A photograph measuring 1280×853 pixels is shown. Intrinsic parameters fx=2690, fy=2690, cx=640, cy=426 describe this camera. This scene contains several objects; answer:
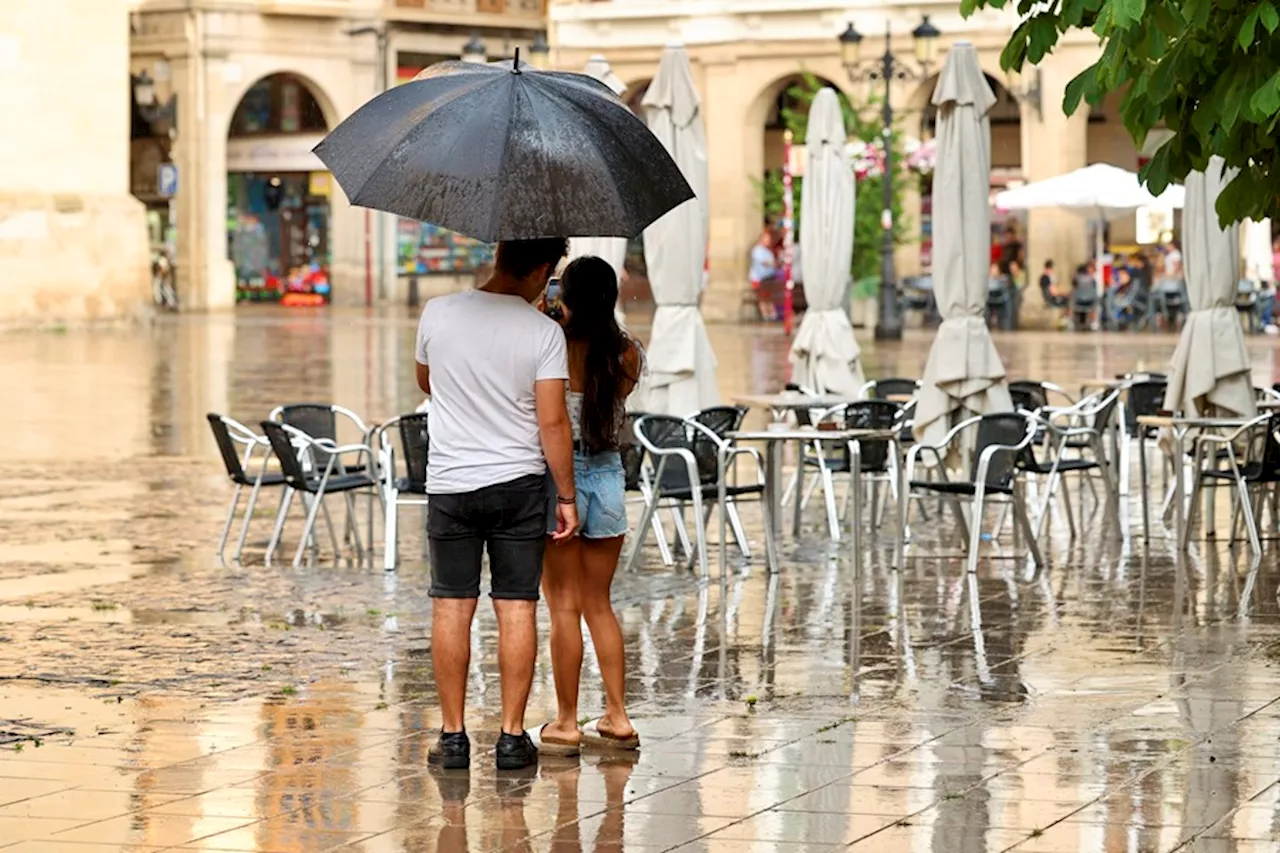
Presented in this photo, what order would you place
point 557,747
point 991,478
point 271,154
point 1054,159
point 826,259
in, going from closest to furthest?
point 557,747
point 991,478
point 826,259
point 1054,159
point 271,154

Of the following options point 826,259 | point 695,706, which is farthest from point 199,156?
point 695,706

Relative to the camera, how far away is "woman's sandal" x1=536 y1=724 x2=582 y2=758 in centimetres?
813

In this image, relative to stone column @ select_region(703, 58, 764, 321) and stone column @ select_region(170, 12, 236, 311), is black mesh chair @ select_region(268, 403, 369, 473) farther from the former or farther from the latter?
stone column @ select_region(170, 12, 236, 311)

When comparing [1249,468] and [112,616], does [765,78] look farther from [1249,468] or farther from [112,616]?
[112,616]

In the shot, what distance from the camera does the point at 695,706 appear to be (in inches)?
358

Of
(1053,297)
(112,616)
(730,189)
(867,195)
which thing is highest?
(730,189)

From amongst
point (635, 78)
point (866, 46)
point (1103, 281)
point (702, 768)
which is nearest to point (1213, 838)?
point (702, 768)

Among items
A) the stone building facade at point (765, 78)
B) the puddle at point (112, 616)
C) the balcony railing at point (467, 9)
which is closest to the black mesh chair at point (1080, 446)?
the puddle at point (112, 616)

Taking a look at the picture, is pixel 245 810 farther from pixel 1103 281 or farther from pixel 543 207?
pixel 1103 281

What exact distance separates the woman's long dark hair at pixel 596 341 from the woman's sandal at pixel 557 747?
0.89m

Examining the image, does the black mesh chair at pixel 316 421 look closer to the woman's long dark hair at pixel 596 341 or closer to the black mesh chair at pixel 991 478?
the black mesh chair at pixel 991 478

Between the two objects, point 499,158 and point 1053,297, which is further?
point 1053,297

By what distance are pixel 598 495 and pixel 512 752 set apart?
863mm

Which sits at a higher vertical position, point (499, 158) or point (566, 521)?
point (499, 158)
